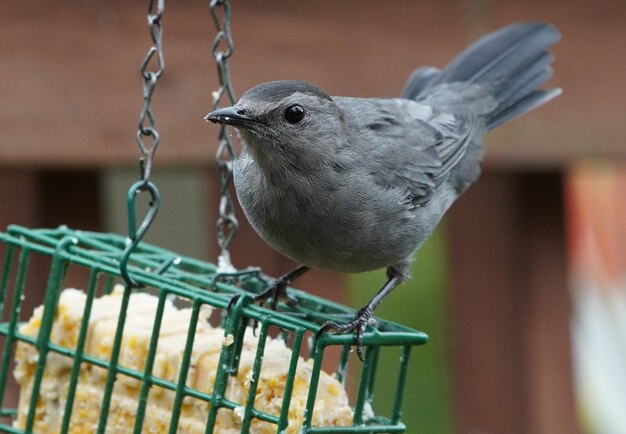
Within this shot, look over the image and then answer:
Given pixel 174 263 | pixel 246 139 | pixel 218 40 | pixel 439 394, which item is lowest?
pixel 439 394

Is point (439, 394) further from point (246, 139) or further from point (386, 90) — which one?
point (246, 139)

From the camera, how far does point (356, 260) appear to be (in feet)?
12.0

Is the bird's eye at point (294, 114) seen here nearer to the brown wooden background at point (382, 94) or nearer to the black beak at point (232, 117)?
the black beak at point (232, 117)

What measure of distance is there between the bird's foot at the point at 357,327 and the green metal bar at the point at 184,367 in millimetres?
370

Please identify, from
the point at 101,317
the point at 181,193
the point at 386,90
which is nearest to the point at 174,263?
the point at 101,317

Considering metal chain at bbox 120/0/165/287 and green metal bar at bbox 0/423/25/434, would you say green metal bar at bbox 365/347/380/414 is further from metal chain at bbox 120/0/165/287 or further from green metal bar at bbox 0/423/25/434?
green metal bar at bbox 0/423/25/434

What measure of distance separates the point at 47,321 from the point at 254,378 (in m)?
0.91

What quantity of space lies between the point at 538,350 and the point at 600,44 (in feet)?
5.16

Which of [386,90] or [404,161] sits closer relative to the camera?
[404,161]

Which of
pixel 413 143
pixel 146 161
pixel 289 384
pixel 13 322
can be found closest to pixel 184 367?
pixel 289 384

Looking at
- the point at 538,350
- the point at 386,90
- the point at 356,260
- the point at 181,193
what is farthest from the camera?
the point at 181,193

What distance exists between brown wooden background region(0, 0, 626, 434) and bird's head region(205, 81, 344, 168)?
2.81ft

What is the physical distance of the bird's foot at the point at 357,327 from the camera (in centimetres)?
308

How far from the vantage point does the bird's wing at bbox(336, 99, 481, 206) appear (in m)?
3.88
